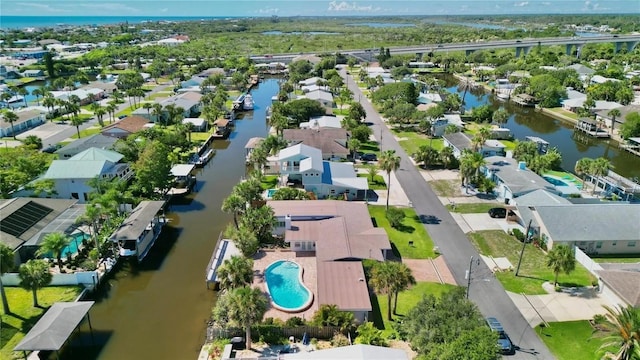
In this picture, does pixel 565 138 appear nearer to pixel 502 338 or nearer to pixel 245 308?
pixel 502 338

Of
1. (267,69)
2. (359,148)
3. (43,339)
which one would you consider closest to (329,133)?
(359,148)

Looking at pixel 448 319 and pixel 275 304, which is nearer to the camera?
pixel 448 319

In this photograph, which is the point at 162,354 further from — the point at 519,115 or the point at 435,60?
the point at 435,60

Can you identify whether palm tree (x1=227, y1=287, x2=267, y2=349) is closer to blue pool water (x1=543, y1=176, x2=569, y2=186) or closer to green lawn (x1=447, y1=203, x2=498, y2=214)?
green lawn (x1=447, y1=203, x2=498, y2=214)

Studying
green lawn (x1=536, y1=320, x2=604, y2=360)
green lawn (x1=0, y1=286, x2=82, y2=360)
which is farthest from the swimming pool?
green lawn (x1=536, y1=320, x2=604, y2=360)

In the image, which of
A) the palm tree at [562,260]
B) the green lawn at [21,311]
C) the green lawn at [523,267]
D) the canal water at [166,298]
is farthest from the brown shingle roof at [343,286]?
the green lawn at [21,311]

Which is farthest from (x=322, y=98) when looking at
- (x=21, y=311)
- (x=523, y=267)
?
(x=21, y=311)

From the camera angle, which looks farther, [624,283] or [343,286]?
[343,286]
